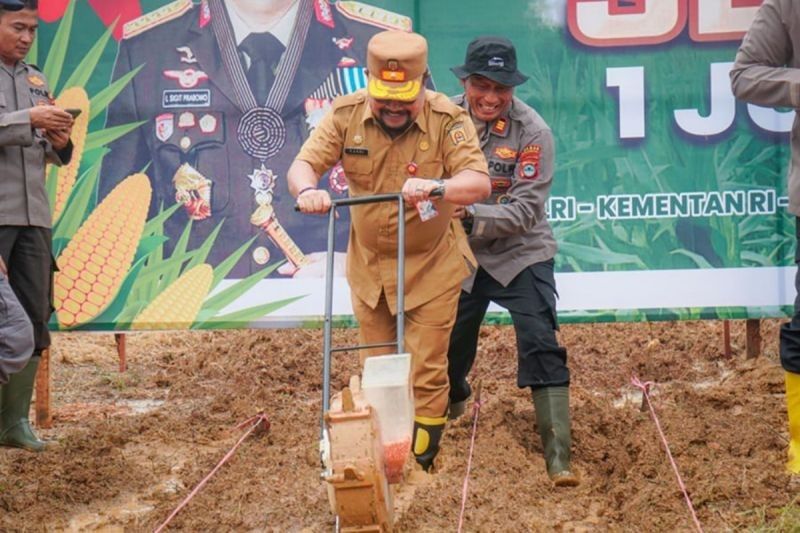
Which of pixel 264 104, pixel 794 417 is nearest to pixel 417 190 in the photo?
pixel 794 417

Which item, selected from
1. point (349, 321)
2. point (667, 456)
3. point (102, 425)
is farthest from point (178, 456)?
point (667, 456)

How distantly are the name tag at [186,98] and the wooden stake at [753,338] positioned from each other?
3.52m

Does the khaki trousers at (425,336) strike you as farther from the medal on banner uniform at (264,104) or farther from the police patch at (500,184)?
the medal on banner uniform at (264,104)

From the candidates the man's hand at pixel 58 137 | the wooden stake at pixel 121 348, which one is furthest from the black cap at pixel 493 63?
the wooden stake at pixel 121 348

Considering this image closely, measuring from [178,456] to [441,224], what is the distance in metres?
1.94

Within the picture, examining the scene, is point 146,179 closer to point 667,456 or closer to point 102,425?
point 102,425

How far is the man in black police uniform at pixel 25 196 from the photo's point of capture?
647 centimetres

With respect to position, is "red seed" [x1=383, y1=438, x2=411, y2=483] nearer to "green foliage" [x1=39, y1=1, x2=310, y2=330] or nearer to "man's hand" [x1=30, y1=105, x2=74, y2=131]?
"man's hand" [x1=30, y1=105, x2=74, y2=131]

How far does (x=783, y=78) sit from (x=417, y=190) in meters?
1.70

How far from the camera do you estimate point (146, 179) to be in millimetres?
7496

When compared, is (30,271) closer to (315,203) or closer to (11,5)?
(11,5)

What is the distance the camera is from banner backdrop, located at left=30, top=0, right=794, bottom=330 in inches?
290

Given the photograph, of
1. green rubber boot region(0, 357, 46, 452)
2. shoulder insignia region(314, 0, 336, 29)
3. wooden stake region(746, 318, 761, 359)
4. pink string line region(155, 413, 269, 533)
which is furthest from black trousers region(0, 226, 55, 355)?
wooden stake region(746, 318, 761, 359)

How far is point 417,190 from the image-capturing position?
4.86m
